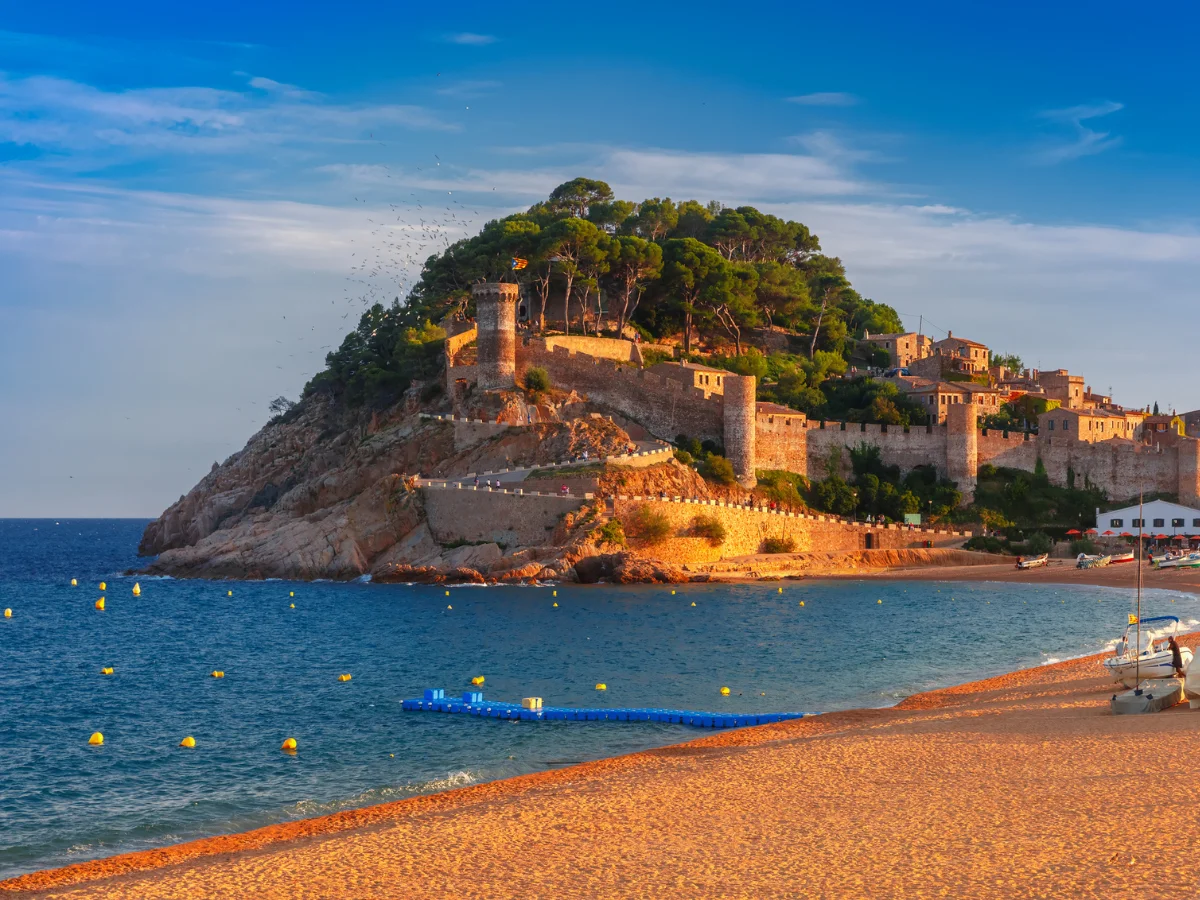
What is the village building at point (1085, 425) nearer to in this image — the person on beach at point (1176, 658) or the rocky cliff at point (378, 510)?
the rocky cliff at point (378, 510)

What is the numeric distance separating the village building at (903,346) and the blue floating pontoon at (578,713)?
53.6 m

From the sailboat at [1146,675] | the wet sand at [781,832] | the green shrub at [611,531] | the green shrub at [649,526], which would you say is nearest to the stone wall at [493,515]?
the green shrub at [611,531]

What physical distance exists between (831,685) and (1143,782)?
12.3 metres

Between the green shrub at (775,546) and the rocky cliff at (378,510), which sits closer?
the rocky cliff at (378,510)

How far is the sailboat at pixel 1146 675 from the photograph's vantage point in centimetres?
1791

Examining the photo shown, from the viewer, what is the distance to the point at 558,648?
31.0 metres

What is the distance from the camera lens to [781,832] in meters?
11.8

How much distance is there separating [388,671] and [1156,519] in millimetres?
42224

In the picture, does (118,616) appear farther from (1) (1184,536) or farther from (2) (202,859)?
(1) (1184,536)

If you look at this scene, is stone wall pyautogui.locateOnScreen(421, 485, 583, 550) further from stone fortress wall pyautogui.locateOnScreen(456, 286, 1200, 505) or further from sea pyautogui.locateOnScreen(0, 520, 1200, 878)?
stone fortress wall pyautogui.locateOnScreen(456, 286, 1200, 505)

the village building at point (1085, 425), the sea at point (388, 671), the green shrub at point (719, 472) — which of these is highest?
the village building at point (1085, 425)

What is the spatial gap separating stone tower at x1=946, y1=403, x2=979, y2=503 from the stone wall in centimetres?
1964

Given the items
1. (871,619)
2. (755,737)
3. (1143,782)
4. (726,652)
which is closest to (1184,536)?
(871,619)

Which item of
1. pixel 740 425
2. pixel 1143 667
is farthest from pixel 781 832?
pixel 740 425
